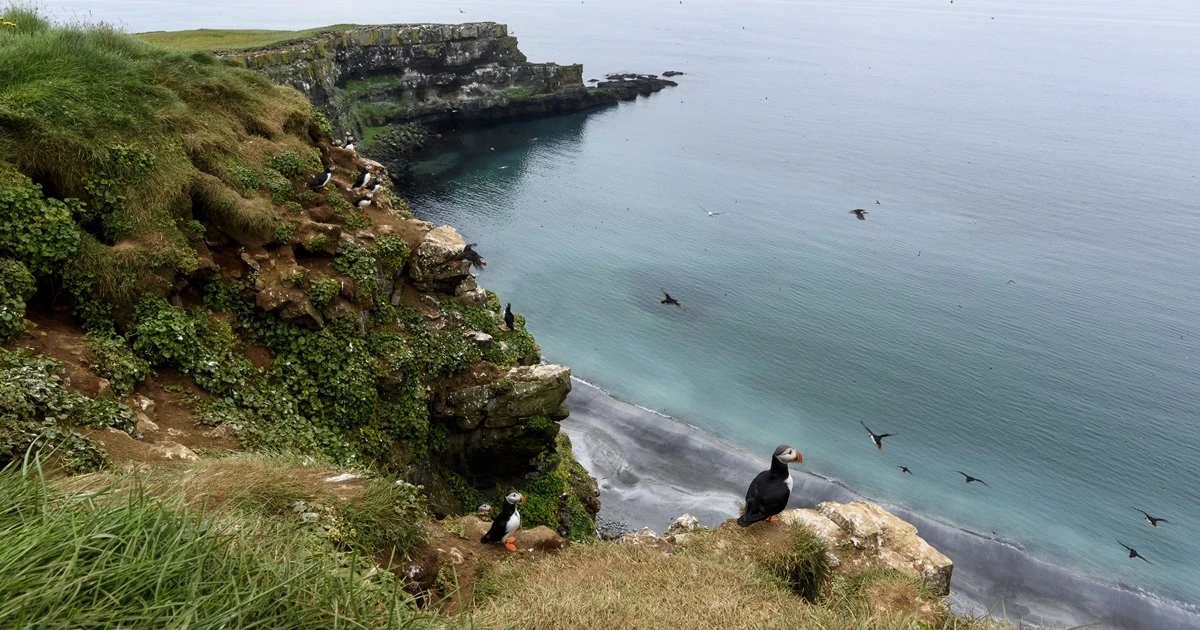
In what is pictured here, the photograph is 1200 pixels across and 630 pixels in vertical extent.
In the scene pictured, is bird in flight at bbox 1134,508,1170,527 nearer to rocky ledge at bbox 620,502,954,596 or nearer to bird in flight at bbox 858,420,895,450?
bird in flight at bbox 858,420,895,450

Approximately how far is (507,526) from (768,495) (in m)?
4.19

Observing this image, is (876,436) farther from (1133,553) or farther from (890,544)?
(890,544)

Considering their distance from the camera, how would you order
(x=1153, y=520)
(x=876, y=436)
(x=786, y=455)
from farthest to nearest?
1. (x=876, y=436)
2. (x=1153, y=520)
3. (x=786, y=455)

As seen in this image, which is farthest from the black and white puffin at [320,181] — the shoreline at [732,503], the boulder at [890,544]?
the shoreline at [732,503]

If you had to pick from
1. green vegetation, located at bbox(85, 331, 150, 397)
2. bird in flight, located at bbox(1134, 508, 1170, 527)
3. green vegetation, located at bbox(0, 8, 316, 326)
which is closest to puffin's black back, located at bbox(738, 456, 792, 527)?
green vegetation, located at bbox(85, 331, 150, 397)

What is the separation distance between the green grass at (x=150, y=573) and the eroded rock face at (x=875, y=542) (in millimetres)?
8683

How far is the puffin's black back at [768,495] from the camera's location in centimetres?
1098

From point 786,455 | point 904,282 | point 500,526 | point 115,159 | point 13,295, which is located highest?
point 115,159

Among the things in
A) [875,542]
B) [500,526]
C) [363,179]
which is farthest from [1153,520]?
[363,179]

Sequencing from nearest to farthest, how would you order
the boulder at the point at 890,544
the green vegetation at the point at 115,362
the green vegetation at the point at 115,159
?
the green vegetation at the point at 115,362
the green vegetation at the point at 115,159
the boulder at the point at 890,544

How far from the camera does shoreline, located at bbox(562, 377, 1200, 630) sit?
2212cm

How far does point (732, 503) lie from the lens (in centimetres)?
2553

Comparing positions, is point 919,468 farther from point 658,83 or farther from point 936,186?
point 658,83

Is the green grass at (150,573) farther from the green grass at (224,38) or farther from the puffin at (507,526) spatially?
the green grass at (224,38)
